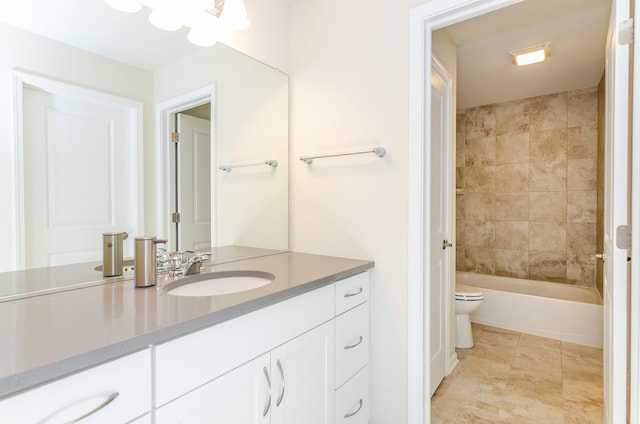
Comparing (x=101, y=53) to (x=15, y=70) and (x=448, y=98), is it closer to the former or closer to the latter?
(x=15, y=70)

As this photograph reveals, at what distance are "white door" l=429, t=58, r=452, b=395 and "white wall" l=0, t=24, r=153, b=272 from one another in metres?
1.69

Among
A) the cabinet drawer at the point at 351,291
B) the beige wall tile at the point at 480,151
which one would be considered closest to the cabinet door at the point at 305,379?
the cabinet drawer at the point at 351,291

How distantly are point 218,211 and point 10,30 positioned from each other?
3.20 feet

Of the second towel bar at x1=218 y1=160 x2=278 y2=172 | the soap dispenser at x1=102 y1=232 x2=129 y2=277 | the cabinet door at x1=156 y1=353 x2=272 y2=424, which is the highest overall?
the second towel bar at x1=218 y1=160 x2=278 y2=172

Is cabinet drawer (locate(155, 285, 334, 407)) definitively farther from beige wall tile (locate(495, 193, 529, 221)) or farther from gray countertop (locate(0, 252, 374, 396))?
beige wall tile (locate(495, 193, 529, 221))

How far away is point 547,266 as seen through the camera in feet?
11.6

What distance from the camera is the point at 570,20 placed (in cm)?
203

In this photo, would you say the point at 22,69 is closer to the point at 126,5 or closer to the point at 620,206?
the point at 126,5

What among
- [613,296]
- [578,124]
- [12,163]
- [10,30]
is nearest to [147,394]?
[12,163]

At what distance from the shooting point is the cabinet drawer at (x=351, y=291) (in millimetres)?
1409

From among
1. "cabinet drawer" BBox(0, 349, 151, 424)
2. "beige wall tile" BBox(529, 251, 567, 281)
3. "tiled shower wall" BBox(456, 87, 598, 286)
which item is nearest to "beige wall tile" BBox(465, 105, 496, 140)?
"tiled shower wall" BBox(456, 87, 598, 286)

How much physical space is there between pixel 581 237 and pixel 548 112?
4.53ft

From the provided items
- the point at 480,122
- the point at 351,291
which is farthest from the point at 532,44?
the point at 351,291

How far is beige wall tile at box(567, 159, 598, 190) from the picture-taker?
3.28 metres
